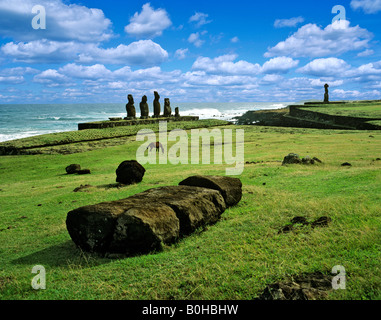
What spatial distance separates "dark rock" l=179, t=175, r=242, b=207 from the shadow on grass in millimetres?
4406

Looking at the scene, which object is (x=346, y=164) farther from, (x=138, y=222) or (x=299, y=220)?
(x=138, y=222)

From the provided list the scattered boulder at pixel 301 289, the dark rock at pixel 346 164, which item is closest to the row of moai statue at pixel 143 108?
the dark rock at pixel 346 164

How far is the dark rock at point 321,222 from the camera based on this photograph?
8405 mm

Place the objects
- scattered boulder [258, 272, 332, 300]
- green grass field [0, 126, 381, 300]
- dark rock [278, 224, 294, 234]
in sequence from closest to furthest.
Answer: scattered boulder [258, 272, 332, 300], green grass field [0, 126, 381, 300], dark rock [278, 224, 294, 234]

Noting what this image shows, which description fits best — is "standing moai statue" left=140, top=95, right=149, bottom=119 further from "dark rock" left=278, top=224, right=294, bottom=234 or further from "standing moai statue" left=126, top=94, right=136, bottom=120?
"dark rock" left=278, top=224, right=294, bottom=234

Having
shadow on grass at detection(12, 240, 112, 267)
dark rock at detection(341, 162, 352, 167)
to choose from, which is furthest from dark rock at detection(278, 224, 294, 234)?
dark rock at detection(341, 162, 352, 167)

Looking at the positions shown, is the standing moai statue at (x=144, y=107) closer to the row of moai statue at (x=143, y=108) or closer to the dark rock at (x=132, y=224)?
the row of moai statue at (x=143, y=108)

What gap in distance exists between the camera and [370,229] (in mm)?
7633

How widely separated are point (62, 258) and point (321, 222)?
689 cm

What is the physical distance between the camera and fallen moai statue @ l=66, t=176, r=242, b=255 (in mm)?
7719

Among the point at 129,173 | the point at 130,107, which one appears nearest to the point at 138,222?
the point at 129,173

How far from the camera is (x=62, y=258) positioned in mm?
7941

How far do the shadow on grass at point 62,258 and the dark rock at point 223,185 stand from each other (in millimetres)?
4406
